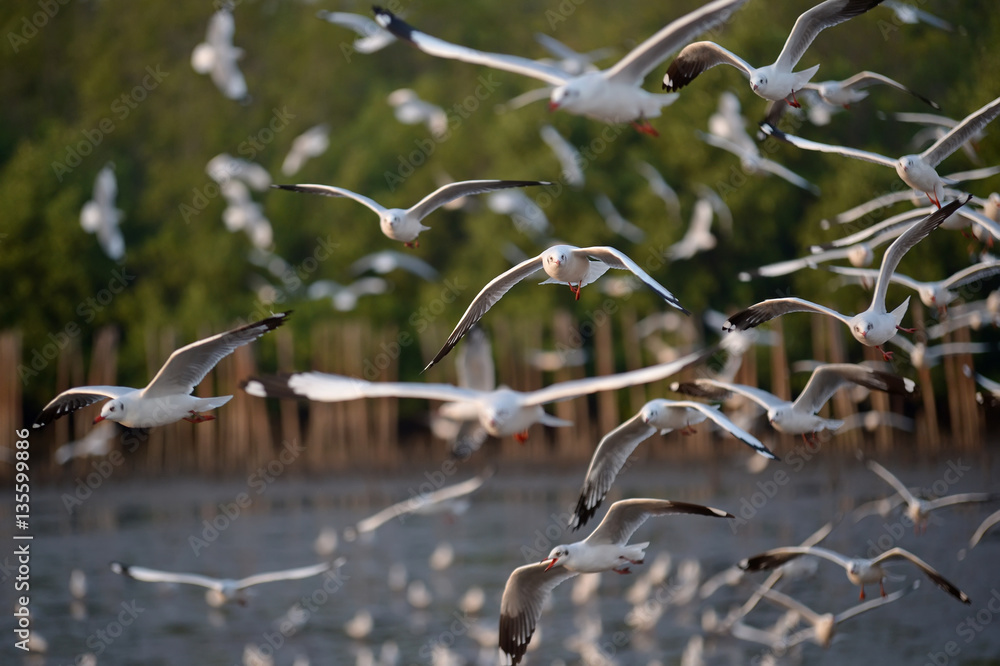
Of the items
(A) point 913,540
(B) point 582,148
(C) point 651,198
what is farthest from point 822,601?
(B) point 582,148

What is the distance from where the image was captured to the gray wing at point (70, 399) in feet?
34.2

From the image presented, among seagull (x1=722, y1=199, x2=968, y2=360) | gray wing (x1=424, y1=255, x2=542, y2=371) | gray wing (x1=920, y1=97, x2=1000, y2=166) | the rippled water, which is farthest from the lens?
the rippled water

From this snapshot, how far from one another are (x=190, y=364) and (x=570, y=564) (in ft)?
10.2

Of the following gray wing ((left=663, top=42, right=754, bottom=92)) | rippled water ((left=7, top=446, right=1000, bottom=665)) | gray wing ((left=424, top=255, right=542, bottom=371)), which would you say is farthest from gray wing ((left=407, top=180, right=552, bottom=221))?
rippled water ((left=7, top=446, right=1000, bottom=665))

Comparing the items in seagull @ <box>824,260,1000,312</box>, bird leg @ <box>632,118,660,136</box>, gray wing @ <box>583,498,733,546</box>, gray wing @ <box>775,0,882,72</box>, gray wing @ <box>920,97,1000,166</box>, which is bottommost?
gray wing @ <box>583,498,733,546</box>

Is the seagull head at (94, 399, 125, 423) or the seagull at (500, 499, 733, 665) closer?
the seagull at (500, 499, 733, 665)

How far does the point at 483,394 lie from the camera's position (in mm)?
11906

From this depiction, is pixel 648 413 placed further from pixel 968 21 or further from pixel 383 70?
pixel 383 70

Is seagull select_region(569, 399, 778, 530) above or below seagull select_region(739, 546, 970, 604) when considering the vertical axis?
above

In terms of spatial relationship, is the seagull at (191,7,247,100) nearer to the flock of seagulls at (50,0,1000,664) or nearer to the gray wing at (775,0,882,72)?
the flock of seagulls at (50,0,1000,664)

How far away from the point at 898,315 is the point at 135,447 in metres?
30.3

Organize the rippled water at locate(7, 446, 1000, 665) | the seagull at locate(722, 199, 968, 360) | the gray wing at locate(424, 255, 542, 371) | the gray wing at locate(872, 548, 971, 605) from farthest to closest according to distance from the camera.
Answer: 1. the rippled water at locate(7, 446, 1000, 665)
2. the gray wing at locate(872, 548, 971, 605)
3. the gray wing at locate(424, 255, 542, 371)
4. the seagull at locate(722, 199, 968, 360)

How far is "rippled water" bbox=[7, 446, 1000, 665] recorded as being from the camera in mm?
17141

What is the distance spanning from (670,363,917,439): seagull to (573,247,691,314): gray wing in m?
1.29
